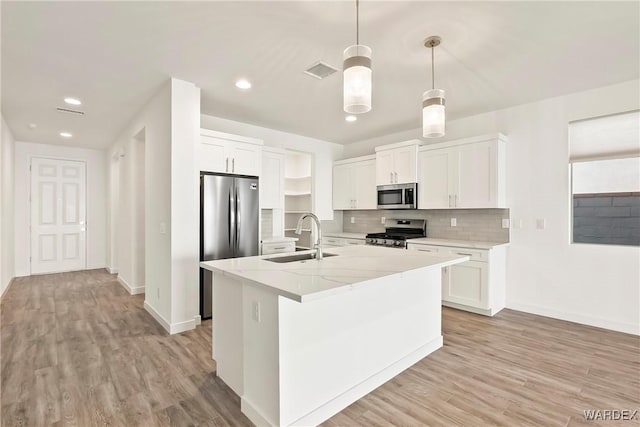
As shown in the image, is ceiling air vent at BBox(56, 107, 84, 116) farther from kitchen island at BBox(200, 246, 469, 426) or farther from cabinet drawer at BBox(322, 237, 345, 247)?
cabinet drawer at BBox(322, 237, 345, 247)

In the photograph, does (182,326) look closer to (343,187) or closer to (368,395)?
(368,395)

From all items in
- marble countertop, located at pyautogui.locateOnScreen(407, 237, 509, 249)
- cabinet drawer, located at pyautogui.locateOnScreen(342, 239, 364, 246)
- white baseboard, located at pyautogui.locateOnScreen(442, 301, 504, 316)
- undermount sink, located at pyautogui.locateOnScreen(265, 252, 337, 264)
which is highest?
undermount sink, located at pyautogui.locateOnScreen(265, 252, 337, 264)

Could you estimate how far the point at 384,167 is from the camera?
5172 mm

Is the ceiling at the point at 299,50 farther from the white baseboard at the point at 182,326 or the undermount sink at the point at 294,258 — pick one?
the white baseboard at the point at 182,326

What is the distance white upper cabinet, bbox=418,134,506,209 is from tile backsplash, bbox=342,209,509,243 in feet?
1.02

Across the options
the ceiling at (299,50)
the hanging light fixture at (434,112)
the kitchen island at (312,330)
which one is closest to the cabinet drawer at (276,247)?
the ceiling at (299,50)

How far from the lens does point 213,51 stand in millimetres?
2662

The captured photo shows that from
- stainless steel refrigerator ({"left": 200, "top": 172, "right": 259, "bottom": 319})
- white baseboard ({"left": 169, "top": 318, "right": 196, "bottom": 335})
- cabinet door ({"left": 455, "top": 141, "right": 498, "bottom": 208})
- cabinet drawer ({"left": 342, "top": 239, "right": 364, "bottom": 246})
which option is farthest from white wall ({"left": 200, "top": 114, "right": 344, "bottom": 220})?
white baseboard ({"left": 169, "top": 318, "right": 196, "bottom": 335})

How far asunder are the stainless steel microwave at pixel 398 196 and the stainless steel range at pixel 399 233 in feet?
1.43

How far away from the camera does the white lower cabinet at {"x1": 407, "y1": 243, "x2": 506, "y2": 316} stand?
3789 mm

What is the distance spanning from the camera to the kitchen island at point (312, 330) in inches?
67.5

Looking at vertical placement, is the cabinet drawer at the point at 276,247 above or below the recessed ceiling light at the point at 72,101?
below

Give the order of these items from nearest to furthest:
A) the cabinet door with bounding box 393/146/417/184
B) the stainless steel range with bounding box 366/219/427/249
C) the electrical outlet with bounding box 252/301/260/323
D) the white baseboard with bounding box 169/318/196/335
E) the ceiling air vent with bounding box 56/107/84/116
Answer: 1. the electrical outlet with bounding box 252/301/260/323
2. the white baseboard with bounding box 169/318/196/335
3. the ceiling air vent with bounding box 56/107/84/116
4. the stainless steel range with bounding box 366/219/427/249
5. the cabinet door with bounding box 393/146/417/184

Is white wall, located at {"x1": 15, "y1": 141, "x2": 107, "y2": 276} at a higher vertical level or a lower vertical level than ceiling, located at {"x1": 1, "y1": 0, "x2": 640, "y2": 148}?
lower
